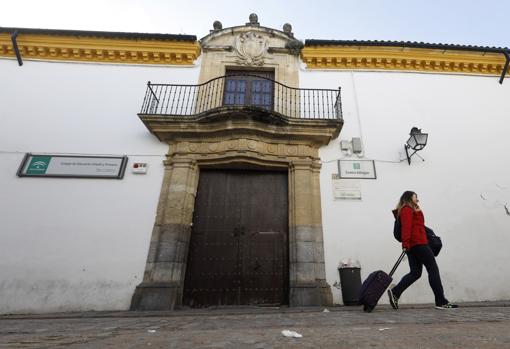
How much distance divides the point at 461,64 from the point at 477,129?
81.3 inches

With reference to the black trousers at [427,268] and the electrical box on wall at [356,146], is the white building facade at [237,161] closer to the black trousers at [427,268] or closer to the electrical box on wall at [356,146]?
the electrical box on wall at [356,146]

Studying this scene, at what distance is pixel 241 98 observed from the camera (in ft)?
23.6

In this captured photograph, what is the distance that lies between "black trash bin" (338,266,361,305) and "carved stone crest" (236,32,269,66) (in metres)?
5.54

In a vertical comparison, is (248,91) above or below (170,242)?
above

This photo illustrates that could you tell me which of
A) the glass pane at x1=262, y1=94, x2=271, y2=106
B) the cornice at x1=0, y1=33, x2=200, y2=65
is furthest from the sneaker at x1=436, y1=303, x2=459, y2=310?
the cornice at x1=0, y1=33, x2=200, y2=65

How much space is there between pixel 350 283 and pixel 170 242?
11.1 ft

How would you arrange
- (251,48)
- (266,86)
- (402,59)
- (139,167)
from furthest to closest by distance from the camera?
(251,48) < (402,59) < (266,86) < (139,167)

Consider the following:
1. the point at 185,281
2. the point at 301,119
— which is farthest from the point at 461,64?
the point at 185,281

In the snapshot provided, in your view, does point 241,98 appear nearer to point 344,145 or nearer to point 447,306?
point 344,145

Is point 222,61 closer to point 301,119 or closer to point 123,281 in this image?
point 301,119

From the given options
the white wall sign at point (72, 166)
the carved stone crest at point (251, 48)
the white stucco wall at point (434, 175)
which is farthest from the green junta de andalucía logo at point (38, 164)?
the white stucco wall at point (434, 175)

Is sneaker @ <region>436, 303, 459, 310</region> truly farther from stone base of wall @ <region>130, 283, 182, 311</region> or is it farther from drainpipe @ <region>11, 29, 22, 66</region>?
drainpipe @ <region>11, 29, 22, 66</region>

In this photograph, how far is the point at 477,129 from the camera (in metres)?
6.77

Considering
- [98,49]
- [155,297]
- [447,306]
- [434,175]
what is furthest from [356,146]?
[98,49]
